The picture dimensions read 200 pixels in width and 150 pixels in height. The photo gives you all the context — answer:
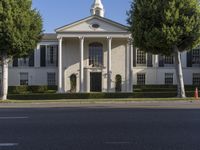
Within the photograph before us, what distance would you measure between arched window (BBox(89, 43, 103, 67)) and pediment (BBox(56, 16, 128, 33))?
4.20 meters

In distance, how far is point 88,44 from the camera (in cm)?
5681

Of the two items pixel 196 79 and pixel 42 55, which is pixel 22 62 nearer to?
pixel 42 55

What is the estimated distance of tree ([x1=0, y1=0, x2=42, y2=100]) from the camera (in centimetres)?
3447

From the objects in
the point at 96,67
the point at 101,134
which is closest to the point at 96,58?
the point at 96,67

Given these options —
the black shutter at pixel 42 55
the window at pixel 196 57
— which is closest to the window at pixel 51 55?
the black shutter at pixel 42 55

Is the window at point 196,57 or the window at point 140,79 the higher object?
the window at point 196,57

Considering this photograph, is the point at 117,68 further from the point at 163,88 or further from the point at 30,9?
the point at 30,9

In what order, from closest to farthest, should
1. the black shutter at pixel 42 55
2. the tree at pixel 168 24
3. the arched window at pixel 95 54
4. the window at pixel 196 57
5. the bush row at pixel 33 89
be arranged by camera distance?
the tree at pixel 168 24 < the bush row at pixel 33 89 < the arched window at pixel 95 54 < the black shutter at pixel 42 55 < the window at pixel 196 57

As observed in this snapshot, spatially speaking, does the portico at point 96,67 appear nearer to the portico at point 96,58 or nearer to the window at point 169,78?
the portico at point 96,58

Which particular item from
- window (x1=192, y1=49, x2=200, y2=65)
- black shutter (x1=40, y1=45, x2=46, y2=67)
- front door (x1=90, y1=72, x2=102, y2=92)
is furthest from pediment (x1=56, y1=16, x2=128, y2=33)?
window (x1=192, y1=49, x2=200, y2=65)

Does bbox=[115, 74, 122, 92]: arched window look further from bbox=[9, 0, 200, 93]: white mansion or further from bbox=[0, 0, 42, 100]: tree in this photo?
bbox=[0, 0, 42, 100]: tree

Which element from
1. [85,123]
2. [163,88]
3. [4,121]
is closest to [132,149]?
[85,123]

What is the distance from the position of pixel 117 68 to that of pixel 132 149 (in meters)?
48.5

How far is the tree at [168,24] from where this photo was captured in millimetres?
33844
